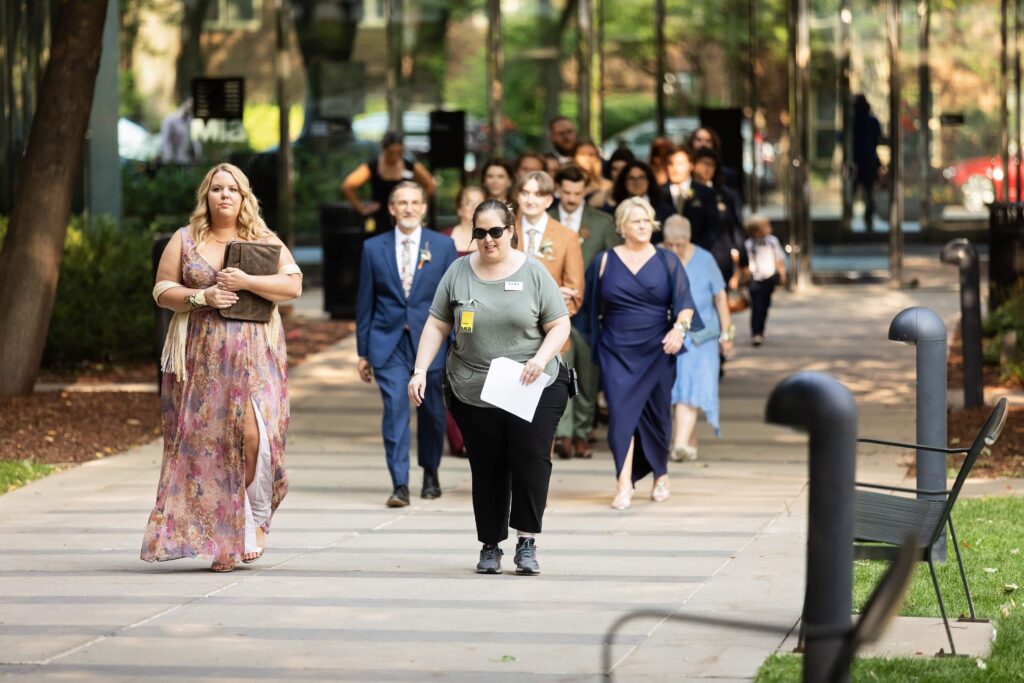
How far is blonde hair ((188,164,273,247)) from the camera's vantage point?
28.9 feet

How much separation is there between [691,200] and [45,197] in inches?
184

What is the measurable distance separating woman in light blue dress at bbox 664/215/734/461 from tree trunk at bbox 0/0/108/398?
4.67m

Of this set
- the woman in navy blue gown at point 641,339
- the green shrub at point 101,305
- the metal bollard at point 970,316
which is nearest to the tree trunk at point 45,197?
the green shrub at point 101,305

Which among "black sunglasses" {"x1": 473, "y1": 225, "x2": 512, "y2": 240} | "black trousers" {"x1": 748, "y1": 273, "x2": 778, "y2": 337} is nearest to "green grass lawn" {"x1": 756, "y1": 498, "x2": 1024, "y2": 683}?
"black sunglasses" {"x1": 473, "y1": 225, "x2": 512, "y2": 240}

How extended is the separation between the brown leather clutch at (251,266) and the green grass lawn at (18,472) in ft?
9.74

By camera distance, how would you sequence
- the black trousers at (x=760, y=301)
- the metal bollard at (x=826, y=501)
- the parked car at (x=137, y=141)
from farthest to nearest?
the parked car at (x=137, y=141), the black trousers at (x=760, y=301), the metal bollard at (x=826, y=501)

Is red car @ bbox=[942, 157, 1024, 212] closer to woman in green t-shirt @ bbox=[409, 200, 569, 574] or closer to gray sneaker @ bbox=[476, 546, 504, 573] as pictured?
woman in green t-shirt @ bbox=[409, 200, 569, 574]

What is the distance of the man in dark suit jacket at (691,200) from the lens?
14164mm

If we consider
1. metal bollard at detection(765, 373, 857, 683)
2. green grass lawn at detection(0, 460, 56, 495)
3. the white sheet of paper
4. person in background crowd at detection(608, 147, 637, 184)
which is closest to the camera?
metal bollard at detection(765, 373, 857, 683)

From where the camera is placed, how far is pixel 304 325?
64.3ft

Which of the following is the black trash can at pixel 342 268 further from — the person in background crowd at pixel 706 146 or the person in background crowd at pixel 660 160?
the person in background crowd at pixel 660 160

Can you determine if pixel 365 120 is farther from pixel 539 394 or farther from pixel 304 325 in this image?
pixel 539 394

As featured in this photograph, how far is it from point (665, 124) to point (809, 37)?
220cm

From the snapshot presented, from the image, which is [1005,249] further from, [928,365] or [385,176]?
→ [928,365]
